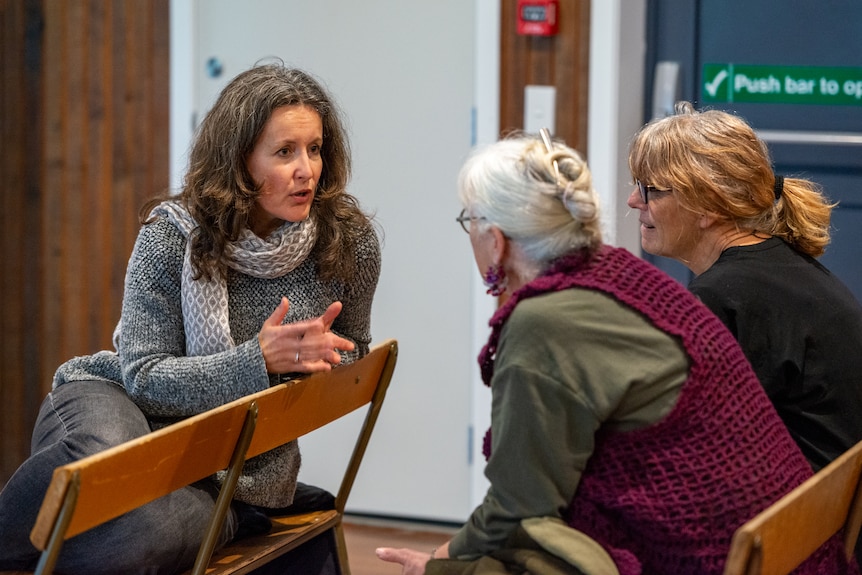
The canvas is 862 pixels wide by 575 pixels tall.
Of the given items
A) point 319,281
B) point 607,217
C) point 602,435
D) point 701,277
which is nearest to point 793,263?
point 701,277

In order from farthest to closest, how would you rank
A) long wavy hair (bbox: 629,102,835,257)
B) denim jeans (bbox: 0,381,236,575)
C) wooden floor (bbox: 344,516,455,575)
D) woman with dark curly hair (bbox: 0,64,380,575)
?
wooden floor (bbox: 344,516,455,575) < long wavy hair (bbox: 629,102,835,257) < woman with dark curly hair (bbox: 0,64,380,575) < denim jeans (bbox: 0,381,236,575)

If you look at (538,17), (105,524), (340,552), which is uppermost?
(538,17)

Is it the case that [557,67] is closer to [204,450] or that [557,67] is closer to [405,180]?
[405,180]

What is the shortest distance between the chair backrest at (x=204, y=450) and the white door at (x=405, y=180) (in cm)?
137

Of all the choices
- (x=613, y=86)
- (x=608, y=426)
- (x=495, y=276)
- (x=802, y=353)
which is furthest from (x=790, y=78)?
(x=608, y=426)

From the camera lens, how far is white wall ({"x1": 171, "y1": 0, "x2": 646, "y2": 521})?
3447mm

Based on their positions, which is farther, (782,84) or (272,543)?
(782,84)

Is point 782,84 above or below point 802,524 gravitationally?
above

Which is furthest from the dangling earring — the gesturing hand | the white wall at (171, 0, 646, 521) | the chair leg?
the white wall at (171, 0, 646, 521)

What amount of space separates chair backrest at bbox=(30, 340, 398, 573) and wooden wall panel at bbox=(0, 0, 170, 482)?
1.96 meters

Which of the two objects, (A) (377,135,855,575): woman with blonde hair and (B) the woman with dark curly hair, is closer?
(A) (377,135,855,575): woman with blonde hair

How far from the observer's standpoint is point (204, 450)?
1.71 meters

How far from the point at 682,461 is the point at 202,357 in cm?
95

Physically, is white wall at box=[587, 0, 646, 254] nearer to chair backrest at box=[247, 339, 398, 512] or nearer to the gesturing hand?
chair backrest at box=[247, 339, 398, 512]
